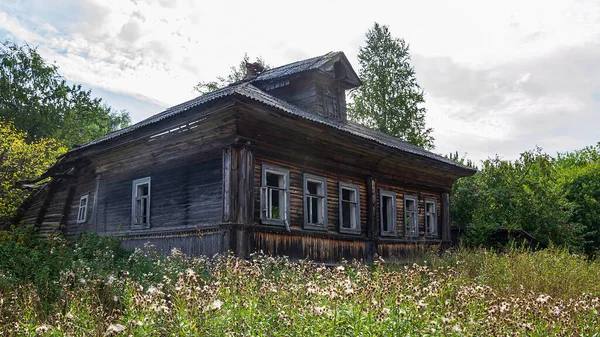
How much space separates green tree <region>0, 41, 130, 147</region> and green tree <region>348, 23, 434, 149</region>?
19.9m

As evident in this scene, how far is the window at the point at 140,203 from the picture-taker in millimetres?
13234

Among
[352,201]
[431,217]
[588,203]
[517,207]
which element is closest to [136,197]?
[352,201]

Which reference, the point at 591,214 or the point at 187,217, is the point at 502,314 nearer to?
the point at 187,217

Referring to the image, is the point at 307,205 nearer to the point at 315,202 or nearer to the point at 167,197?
the point at 315,202

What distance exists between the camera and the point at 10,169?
21.2 m

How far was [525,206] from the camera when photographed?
23.2 metres

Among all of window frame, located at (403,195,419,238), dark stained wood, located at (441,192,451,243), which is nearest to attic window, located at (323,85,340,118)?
window frame, located at (403,195,419,238)

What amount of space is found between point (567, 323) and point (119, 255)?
358 inches

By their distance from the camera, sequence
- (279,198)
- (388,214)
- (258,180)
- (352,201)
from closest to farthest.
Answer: (258,180) < (279,198) < (352,201) < (388,214)

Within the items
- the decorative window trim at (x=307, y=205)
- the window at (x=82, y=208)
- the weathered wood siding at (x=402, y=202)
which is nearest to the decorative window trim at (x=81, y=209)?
the window at (x=82, y=208)

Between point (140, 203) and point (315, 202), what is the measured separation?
4.58 meters

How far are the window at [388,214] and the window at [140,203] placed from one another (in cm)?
669

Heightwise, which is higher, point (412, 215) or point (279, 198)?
point (279, 198)

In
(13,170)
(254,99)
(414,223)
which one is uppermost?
(13,170)
